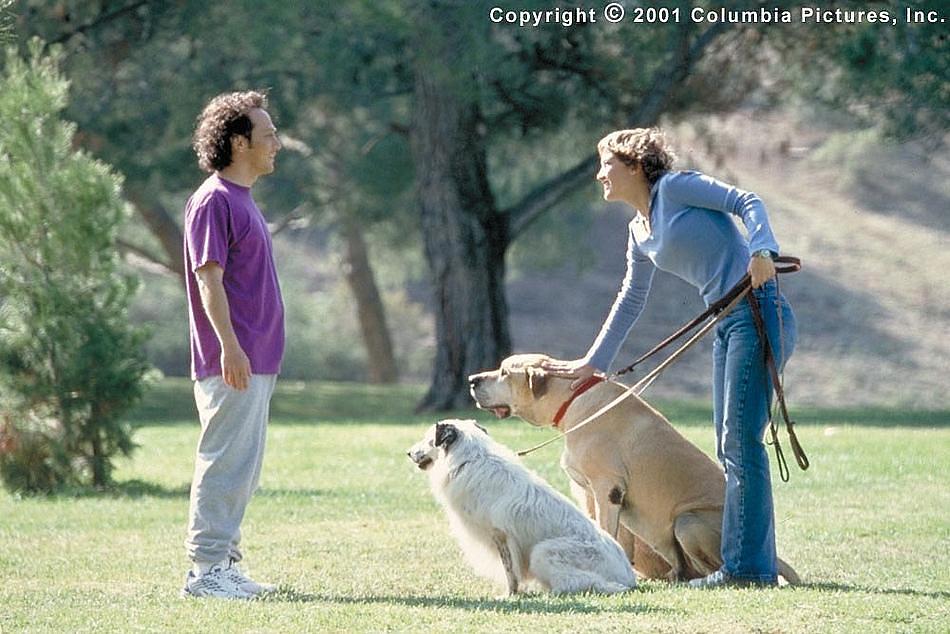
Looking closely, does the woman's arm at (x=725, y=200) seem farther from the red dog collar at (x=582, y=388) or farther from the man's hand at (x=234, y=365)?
the man's hand at (x=234, y=365)

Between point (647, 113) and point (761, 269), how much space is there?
13137mm

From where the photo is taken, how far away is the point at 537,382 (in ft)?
25.6

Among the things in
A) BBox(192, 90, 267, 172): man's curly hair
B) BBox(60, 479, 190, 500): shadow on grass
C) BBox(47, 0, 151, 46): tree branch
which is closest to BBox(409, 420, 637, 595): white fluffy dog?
BBox(192, 90, 267, 172): man's curly hair

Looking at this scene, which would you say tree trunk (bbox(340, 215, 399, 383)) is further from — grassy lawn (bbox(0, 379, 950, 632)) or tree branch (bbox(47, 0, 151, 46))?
grassy lawn (bbox(0, 379, 950, 632))

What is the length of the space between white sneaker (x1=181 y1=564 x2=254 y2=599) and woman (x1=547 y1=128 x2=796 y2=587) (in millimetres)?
2196

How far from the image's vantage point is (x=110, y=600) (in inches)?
273

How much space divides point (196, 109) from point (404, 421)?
632cm

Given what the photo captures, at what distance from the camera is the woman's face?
7.11 meters

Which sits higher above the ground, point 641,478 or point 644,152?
point 644,152

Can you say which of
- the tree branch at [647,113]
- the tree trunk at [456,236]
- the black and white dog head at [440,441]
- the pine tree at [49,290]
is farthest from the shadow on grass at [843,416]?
the black and white dog head at [440,441]

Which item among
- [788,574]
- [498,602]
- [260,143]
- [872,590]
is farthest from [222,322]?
[872,590]

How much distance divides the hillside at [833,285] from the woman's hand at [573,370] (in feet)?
68.1

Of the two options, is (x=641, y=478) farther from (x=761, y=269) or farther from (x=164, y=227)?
(x=164, y=227)

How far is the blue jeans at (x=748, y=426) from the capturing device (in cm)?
691
